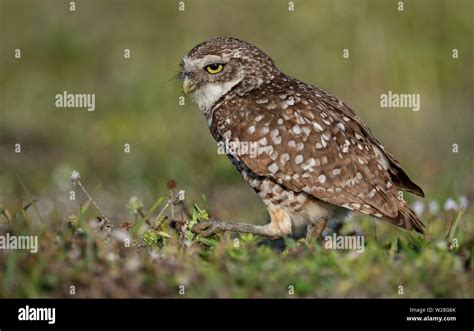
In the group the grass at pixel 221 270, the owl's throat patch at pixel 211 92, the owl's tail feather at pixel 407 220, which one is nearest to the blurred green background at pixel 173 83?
the owl's throat patch at pixel 211 92

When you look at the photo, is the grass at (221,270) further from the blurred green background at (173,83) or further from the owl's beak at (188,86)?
the blurred green background at (173,83)

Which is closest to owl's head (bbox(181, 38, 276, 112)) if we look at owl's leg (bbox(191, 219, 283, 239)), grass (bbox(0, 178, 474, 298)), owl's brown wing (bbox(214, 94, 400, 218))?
owl's brown wing (bbox(214, 94, 400, 218))

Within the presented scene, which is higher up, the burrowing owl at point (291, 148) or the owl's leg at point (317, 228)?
the burrowing owl at point (291, 148)

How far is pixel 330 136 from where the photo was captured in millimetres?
6664

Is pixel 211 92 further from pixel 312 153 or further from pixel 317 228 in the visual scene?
pixel 317 228

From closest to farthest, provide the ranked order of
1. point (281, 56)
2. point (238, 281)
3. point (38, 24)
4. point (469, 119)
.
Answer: point (238, 281) < point (469, 119) < point (281, 56) < point (38, 24)

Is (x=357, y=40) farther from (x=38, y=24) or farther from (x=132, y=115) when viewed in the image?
(x=38, y=24)

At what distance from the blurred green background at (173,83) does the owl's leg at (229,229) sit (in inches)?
72.7

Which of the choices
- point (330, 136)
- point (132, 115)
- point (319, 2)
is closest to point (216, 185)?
point (132, 115)

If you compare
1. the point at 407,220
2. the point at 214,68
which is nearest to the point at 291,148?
the point at 407,220

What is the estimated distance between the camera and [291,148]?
659cm

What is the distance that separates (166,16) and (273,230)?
9669mm

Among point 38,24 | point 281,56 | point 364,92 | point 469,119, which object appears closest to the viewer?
point 469,119

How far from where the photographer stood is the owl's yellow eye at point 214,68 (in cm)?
725
